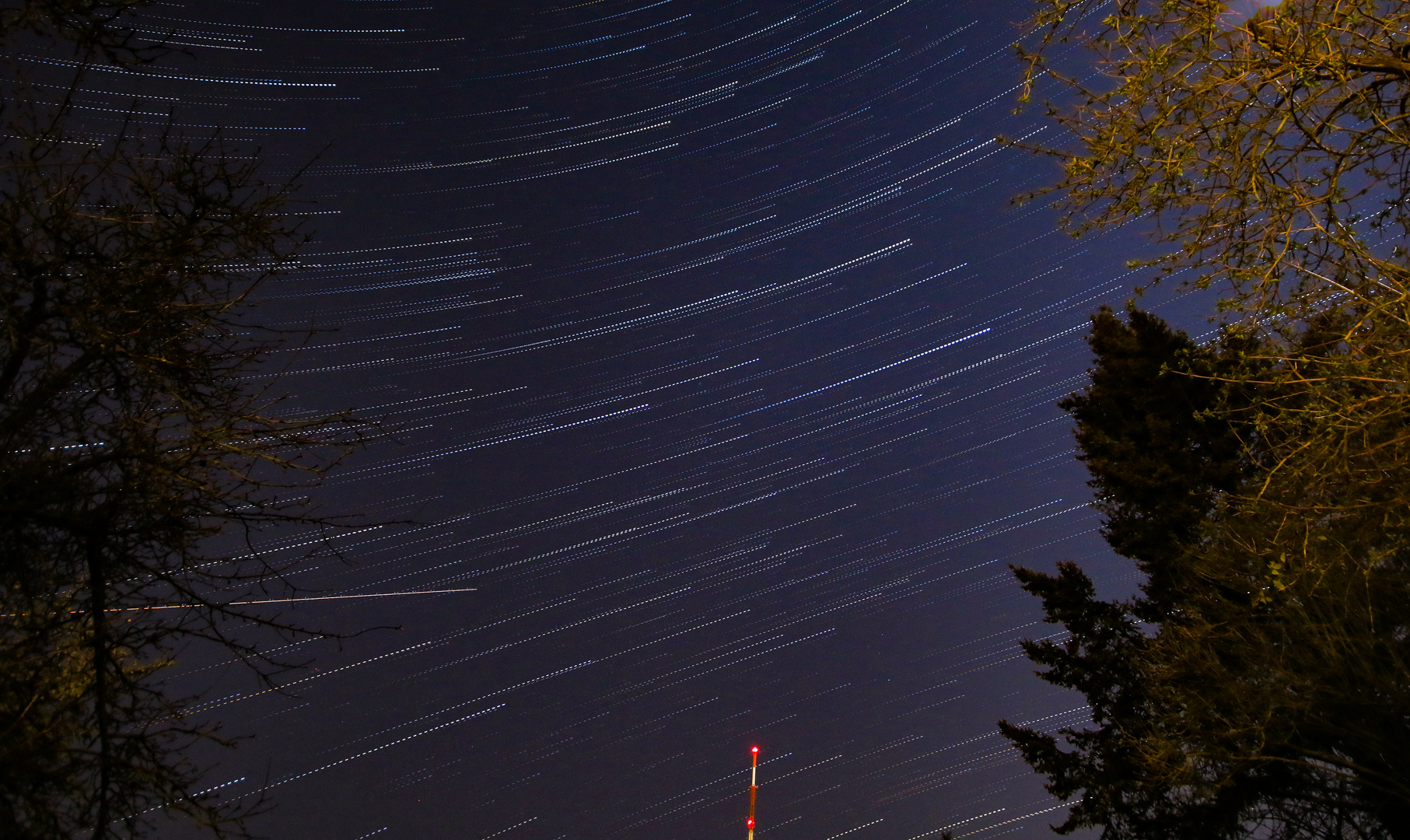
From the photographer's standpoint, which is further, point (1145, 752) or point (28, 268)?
point (1145, 752)

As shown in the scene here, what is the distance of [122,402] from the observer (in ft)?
14.2

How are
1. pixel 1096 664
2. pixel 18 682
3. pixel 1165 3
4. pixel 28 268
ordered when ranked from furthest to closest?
pixel 1096 664, pixel 1165 3, pixel 28 268, pixel 18 682

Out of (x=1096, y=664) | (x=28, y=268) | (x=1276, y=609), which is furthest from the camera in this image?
(x=1096, y=664)

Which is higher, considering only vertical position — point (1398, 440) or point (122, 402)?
point (122, 402)

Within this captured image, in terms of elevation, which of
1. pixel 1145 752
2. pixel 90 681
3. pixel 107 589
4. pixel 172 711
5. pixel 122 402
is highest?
pixel 122 402

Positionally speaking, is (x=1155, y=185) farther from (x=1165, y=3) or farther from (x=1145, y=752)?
(x=1145, y=752)

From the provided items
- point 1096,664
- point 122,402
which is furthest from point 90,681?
point 1096,664

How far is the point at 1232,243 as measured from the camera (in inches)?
202

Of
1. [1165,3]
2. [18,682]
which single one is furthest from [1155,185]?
[18,682]

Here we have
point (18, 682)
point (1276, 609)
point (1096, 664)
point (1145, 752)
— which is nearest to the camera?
point (18, 682)

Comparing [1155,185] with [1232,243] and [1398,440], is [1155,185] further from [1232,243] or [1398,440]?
[1398,440]

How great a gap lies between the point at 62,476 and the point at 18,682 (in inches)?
34.0

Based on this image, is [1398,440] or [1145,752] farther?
[1145,752]

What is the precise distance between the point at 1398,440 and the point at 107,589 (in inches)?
229
